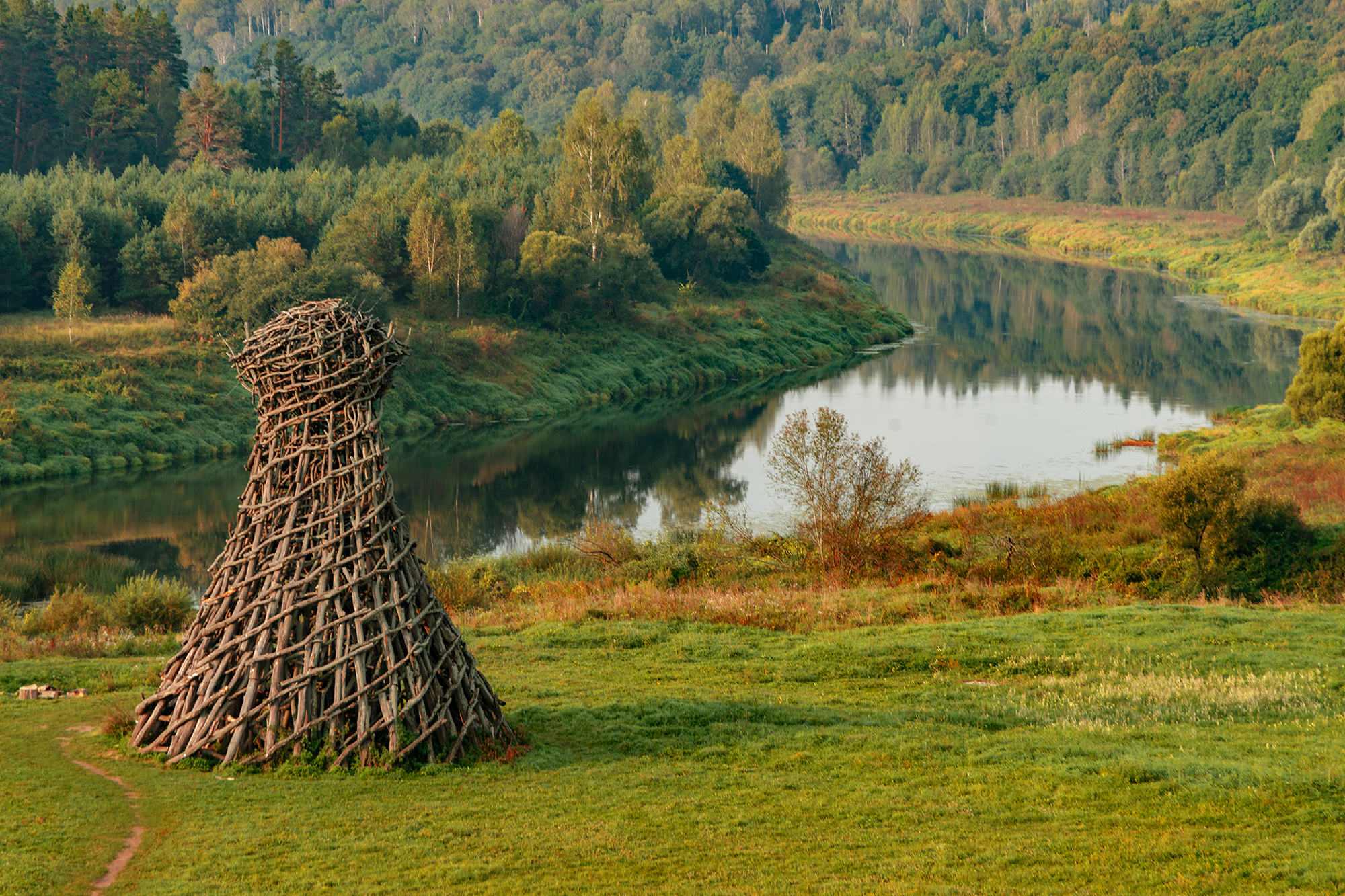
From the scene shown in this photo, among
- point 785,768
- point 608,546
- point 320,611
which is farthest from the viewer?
point 608,546

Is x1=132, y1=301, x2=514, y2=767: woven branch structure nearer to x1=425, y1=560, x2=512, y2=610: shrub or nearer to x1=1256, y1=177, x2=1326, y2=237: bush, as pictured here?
x1=425, y1=560, x2=512, y2=610: shrub

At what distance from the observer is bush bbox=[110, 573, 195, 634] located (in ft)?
78.8

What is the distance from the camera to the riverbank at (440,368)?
148ft

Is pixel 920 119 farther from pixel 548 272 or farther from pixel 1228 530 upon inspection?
pixel 1228 530

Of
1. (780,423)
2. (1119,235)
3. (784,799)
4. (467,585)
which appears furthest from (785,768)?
(1119,235)

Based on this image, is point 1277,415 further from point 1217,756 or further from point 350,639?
point 350,639

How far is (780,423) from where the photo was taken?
5644 cm

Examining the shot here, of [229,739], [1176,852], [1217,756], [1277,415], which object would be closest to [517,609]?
[229,739]

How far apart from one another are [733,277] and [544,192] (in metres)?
15.1

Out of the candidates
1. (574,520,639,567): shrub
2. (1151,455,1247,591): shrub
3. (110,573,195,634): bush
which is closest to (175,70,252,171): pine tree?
(574,520,639,567): shrub

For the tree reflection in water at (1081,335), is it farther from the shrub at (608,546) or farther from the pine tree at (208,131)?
the pine tree at (208,131)

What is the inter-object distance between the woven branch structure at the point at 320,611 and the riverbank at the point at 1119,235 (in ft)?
265

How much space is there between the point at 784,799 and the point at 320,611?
4863 mm

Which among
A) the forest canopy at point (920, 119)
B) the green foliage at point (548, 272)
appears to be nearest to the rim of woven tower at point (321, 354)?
the green foliage at point (548, 272)
